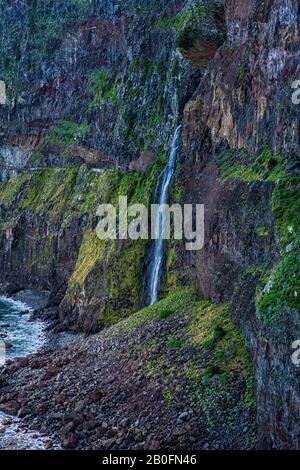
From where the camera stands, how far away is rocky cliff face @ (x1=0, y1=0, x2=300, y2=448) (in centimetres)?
2527

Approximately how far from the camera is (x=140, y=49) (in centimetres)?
5834

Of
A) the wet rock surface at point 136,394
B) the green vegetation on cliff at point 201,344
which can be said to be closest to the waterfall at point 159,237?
the wet rock surface at point 136,394

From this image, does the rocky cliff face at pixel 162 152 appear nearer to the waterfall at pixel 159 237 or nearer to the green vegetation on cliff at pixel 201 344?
the green vegetation on cliff at pixel 201 344

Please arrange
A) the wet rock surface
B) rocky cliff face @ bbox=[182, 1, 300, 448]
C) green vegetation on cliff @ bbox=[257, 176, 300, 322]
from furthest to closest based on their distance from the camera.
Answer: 1. the wet rock surface
2. green vegetation on cliff @ bbox=[257, 176, 300, 322]
3. rocky cliff face @ bbox=[182, 1, 300, 448]

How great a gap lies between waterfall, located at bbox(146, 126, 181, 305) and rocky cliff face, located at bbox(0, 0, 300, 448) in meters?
1.07

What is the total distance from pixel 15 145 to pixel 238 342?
6787 cm

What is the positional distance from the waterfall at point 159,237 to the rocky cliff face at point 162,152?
3.51 ft

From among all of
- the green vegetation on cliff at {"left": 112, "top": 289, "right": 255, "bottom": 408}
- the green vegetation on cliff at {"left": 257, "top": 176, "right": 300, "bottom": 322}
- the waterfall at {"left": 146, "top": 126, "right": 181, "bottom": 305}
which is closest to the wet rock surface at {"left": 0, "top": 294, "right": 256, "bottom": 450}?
the green vegetation on cliff at {"left": 112, "top": 289, "right": 255, "bottom": 408}

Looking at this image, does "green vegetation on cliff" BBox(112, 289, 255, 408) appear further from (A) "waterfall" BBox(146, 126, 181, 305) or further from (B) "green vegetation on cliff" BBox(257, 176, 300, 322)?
(A) "waterfall" BBox(146, 126, 181, 305)

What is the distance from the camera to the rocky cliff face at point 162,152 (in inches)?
995

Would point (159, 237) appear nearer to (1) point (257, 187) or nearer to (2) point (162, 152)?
(2) point (162, 152)

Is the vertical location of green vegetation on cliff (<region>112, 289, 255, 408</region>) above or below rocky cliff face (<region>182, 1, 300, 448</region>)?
below

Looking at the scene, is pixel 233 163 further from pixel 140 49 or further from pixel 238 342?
pixel 140 49

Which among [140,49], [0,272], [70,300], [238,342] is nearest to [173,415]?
[238,342]
